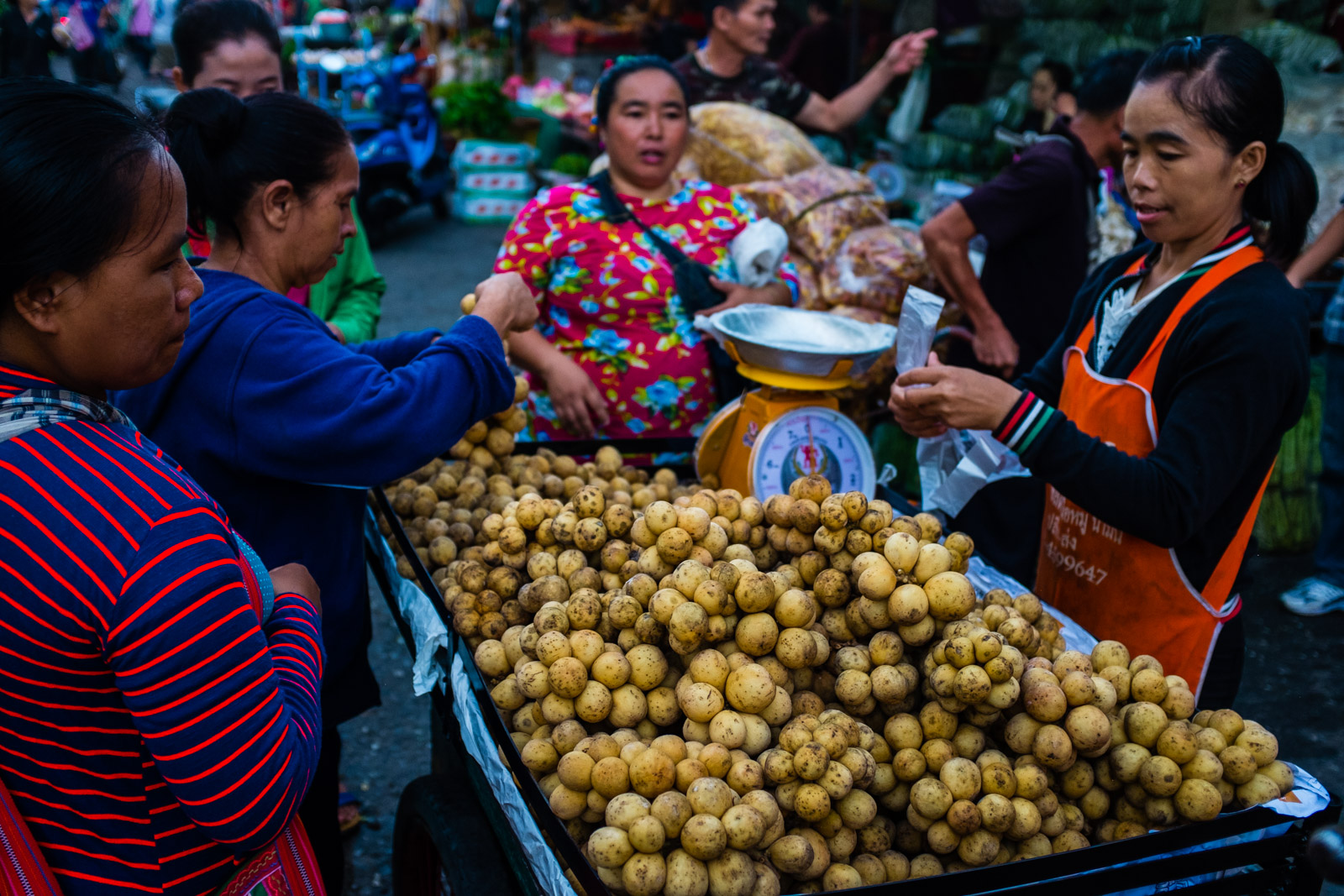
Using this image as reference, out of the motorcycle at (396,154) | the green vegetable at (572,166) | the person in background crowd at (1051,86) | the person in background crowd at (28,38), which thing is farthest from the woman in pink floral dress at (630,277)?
the person in background crowd at (28,38)

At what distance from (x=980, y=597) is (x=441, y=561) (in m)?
1.10

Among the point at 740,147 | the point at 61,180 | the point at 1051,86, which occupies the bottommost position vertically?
the point at 740,147

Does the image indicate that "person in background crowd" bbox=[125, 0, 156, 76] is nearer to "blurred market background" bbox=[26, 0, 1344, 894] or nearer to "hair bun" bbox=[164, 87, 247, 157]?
"blurred market background" bbox=[26, 0, 1344, 894]

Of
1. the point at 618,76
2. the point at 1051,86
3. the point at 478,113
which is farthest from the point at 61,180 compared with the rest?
the point at 478,113

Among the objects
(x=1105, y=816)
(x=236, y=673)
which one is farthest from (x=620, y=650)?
(x=1105, y=816)

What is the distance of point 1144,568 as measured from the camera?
5.98 ft

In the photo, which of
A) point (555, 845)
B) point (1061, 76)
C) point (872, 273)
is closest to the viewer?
point (555, 845)

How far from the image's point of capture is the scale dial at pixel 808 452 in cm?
208

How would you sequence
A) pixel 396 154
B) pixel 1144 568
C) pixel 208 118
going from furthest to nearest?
pixel 396 154
pixel 1144 568
pixel 208 118

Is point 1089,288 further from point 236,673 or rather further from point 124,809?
point 124,809

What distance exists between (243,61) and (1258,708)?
4.06m

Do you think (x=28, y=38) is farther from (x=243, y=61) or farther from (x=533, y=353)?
(x=533, y=353)

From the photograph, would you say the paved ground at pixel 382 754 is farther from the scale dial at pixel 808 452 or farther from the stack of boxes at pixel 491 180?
the stack of boxes at pixel 491 180

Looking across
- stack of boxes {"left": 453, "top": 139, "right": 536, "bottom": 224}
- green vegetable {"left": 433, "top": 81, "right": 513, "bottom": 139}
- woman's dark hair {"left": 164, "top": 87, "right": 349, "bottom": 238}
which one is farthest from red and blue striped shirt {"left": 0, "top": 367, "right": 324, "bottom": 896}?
green vegetable {"left": 433, "top": 81, "right": 513, "bottom": 139}
